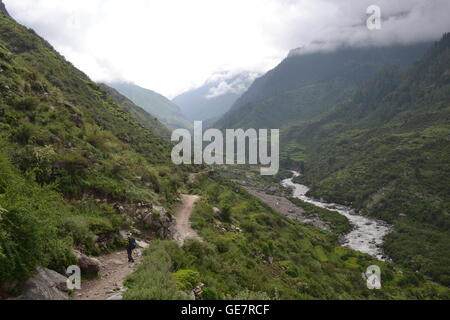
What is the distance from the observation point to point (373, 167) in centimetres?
14512

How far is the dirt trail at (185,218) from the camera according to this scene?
21266 millimetres

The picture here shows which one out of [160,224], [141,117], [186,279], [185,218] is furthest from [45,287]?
[141,117]

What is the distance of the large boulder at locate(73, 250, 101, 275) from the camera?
11902mm

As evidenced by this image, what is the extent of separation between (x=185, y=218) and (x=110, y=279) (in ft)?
43.5

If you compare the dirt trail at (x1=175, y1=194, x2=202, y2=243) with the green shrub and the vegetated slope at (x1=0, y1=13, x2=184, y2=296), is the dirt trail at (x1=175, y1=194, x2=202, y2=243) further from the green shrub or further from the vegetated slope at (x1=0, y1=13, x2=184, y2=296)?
the green shrub

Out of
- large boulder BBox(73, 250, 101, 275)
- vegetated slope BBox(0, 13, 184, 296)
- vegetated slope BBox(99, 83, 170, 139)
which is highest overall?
vegetated slope BBox(99, 83, 170, 139)

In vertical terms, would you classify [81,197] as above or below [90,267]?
above

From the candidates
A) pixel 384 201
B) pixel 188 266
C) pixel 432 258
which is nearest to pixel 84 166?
pixel 188 266

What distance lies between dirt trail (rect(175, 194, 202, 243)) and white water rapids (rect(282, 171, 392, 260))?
6516 centimetres

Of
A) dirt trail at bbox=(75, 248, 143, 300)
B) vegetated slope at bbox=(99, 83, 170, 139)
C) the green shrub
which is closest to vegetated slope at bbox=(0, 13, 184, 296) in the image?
dirt trail at bbox=(75, 248, 143, 300)

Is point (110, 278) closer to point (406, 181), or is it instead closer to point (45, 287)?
point (45, 287)

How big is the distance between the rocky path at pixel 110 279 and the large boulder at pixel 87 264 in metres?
0.39

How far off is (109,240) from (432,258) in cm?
8995
